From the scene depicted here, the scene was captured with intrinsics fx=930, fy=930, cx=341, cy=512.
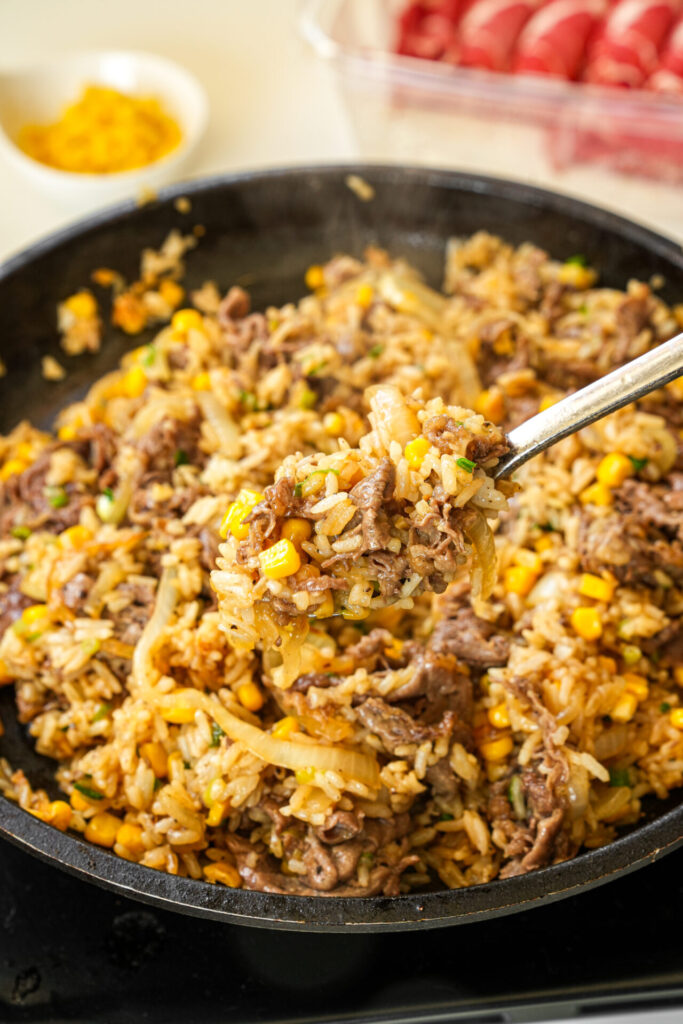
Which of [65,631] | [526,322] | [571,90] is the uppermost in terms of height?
[571,90]

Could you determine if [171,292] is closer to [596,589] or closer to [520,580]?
[520,580]

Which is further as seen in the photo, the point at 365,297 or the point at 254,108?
the point at 254,108

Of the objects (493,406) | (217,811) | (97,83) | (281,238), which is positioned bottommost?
(217,811)

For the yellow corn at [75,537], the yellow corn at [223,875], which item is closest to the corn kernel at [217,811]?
the yellow corn at [223,875]

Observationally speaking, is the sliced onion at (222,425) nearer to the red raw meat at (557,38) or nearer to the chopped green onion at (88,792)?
the chopped green onion at (88,792)

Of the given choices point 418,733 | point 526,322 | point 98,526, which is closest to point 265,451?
point 98,526

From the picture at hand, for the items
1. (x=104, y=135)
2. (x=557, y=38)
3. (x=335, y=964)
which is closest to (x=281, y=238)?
(x=104, y=135)

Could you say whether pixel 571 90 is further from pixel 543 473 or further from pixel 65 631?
pixel 65 631
